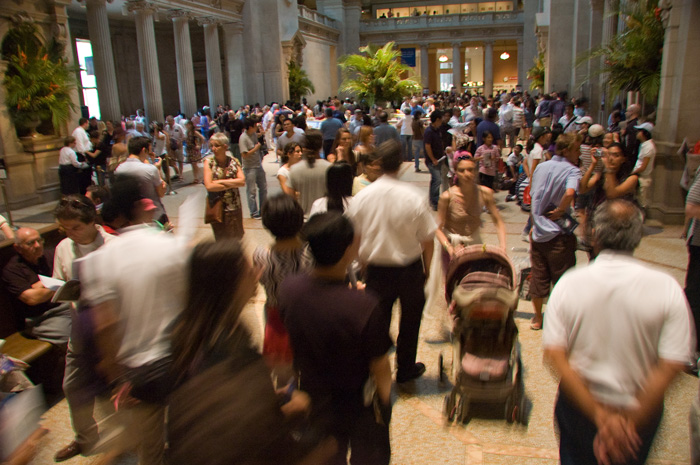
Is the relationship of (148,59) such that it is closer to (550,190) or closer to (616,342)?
(550,190)

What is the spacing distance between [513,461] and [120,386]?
7.82 ft

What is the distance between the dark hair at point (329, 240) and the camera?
8.13 feet

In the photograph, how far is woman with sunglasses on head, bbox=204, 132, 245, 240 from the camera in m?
6.52

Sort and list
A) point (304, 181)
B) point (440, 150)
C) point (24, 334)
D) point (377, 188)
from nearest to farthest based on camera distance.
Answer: point (377, 188)
point (24, 334)
point (304, 181)
point (440, 150)

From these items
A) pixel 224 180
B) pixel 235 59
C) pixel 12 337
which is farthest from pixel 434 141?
pixel 235 59

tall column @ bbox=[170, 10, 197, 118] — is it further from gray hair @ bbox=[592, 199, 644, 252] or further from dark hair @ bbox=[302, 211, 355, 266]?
gray hair @ bbox=[592, 199, 644, 252]

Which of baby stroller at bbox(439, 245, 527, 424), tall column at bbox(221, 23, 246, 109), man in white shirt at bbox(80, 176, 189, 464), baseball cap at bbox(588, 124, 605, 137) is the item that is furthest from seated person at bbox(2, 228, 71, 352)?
tall column at bbox(221, 23, 246, 109)

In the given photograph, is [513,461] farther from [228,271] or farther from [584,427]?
[228,271]

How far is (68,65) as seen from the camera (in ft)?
43.3

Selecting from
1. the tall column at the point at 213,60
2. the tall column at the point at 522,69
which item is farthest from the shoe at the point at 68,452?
the tall column at the point at 522,69

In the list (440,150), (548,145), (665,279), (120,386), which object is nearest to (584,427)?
(665,279)

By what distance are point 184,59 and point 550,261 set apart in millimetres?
23597

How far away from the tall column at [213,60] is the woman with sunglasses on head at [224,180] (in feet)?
73.8

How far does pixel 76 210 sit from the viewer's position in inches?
142
